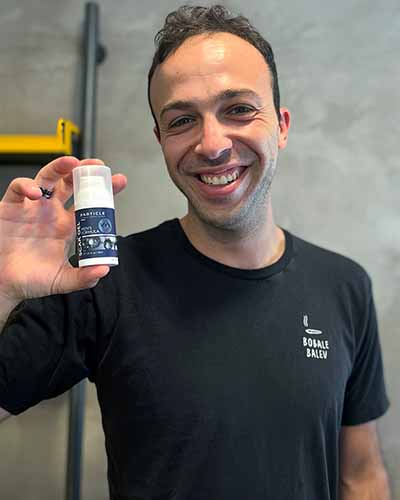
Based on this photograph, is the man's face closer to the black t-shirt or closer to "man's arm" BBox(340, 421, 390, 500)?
the black t-shirt

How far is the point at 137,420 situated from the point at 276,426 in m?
0.23

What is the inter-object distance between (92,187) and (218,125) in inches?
10.8

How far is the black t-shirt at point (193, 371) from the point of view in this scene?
77cm

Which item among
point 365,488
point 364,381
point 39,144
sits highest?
point 39,144

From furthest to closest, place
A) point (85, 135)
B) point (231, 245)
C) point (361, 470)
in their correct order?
1. point (85, 135)
2. point (361, 470)
3. point (231, 245)

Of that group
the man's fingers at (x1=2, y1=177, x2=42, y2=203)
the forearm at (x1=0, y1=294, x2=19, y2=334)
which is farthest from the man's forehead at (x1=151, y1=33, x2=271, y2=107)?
the forearm at (x1=0, y1=294, x2=19, y2=334)

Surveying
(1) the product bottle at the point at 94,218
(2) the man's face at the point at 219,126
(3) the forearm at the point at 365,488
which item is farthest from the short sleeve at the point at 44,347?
(3) the forearm at the point at 365,488

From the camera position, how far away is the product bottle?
0.66 metres

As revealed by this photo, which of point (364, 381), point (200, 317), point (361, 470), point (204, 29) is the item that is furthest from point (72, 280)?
point (361, 470)

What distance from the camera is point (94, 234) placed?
66cm

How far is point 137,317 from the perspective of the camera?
0.82 meters

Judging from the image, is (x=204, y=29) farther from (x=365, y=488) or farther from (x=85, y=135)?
(x=365, y=488)

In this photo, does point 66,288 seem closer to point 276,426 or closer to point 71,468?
point 276,426

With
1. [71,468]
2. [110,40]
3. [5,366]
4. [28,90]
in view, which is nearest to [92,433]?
[71,468]
